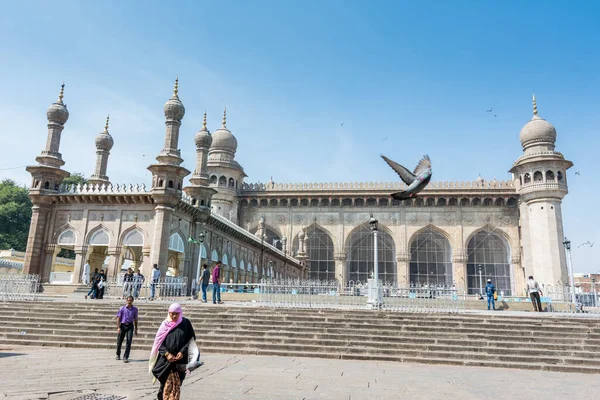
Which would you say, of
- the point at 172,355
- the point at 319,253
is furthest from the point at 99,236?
the point at 319,253

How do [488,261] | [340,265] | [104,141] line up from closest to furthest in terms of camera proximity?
[104,141] → [488,261] → [340,265]

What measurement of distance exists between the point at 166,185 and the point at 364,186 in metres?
22.9

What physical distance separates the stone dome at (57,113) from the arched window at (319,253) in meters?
22.6

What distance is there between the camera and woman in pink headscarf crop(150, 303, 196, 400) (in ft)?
11.4

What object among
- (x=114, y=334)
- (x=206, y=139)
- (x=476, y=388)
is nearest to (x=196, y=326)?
(x=114, y=334)

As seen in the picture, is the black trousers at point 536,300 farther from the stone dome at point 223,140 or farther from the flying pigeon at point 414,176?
the stone dome at point 223,140

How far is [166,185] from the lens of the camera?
16.0 metres

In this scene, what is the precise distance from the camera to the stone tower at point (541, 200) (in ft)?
94.3

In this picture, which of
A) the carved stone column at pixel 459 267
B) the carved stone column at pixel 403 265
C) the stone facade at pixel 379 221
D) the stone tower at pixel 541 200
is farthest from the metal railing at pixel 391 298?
the carved stone column at pixel 459 267

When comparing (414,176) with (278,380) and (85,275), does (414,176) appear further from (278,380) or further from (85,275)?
(85,275)

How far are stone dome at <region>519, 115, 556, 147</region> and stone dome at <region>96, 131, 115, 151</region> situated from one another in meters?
28.1

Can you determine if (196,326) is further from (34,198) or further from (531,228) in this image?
(531,228)

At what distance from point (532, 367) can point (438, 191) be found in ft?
93.3

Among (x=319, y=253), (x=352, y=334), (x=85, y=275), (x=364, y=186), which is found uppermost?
(x=364, y=186)
